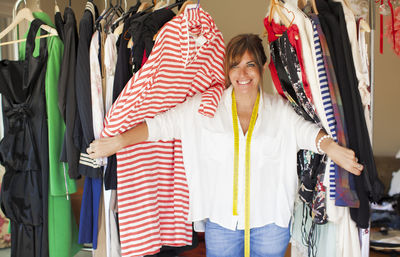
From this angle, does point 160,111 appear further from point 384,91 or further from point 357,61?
point 384,91

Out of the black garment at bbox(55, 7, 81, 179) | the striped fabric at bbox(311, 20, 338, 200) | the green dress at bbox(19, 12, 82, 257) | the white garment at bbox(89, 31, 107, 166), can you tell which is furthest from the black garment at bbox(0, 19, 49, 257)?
the striped fabric at bbox(311, 20, 338, 200)

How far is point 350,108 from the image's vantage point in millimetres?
1489

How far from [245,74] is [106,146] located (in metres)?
0.72

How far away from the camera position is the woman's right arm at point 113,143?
164 centimetres

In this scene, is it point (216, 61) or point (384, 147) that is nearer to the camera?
point (216, 61)

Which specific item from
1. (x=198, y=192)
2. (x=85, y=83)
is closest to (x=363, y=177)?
(x=198, y=192)

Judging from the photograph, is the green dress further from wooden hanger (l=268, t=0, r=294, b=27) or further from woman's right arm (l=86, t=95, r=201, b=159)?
wooden hanger (l=268, t=0, r=294, b=27)

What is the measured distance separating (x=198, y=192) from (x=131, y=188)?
0.33 m

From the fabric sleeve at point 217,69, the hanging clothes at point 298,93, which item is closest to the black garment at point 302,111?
the hanging clothes at point 298,93

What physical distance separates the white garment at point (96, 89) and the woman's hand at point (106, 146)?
115 millimetres

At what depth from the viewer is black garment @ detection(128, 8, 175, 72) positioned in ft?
5.52

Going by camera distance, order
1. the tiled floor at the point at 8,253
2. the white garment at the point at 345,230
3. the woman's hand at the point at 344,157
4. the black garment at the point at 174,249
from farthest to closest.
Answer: the tiled floor at the point at 8,253, the black garment at the point at 174,249, the white garment at the point at 345,230, the woman's hand at the point at 344,157

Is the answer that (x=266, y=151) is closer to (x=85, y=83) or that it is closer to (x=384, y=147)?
(x=85, y=83)

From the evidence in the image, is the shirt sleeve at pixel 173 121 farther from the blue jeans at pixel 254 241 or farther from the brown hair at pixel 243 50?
the blue jeans at pixel 254 241
